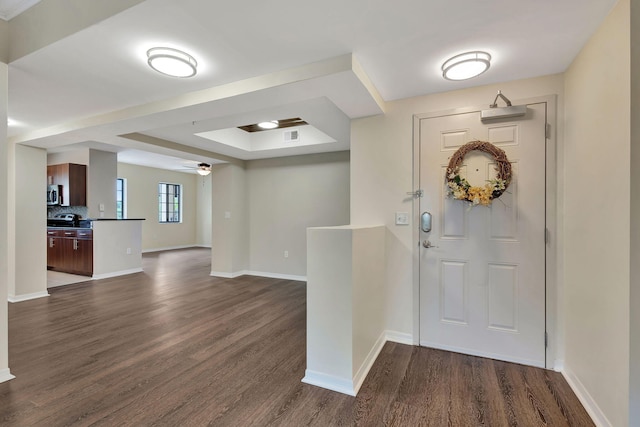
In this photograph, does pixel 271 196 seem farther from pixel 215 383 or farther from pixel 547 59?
pixel 547 59

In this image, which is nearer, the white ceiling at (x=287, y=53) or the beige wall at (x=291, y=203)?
the white ceiling at (x=287, y=53)

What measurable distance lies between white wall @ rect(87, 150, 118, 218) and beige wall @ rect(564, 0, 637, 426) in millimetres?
7381

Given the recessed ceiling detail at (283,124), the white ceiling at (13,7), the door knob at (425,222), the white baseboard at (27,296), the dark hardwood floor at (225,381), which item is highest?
the white ceiling at (13,7)

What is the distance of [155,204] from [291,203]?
18.8ft

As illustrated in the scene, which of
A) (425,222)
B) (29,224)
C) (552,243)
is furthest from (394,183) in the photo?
(29,224)

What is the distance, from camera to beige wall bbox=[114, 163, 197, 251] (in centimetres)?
843

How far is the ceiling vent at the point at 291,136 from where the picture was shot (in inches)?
188

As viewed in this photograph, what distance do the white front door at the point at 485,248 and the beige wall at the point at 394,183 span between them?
0.13 meters

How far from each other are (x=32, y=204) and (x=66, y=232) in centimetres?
204

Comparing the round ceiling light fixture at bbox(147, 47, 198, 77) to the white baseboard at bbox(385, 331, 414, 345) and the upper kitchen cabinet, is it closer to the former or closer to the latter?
the white baseboard at bbox(385, 331, 414, 345)

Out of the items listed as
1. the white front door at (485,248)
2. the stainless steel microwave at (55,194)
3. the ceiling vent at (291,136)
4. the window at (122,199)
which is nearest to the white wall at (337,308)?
the white front door at (485,248)

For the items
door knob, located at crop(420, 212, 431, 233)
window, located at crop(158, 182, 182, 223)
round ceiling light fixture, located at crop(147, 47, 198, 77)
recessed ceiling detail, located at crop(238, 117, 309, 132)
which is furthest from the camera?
window, located at crop(158, 182, 182, 223)

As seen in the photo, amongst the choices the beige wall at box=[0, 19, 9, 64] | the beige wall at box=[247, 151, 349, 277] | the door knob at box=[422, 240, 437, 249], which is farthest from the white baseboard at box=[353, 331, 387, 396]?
the beige wall at box=[0, 19, 9, 64]

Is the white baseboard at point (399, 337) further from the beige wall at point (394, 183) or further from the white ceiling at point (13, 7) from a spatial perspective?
the white ceiling at point (13, 7)
